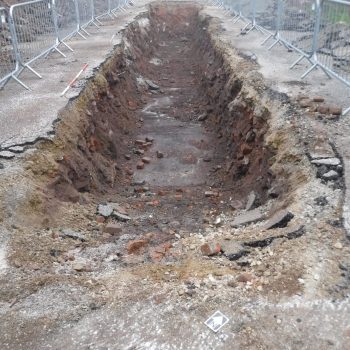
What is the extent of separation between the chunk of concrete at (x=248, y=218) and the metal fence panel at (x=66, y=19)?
8.94 metres

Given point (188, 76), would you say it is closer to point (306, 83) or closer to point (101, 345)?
point (306, 83)

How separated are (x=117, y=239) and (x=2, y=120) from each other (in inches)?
126

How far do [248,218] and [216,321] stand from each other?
222cm

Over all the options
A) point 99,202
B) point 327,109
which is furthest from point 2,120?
point 327,109

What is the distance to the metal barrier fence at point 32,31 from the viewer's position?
836 cm

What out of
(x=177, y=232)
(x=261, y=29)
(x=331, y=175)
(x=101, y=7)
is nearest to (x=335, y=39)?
(x=331, y=175)

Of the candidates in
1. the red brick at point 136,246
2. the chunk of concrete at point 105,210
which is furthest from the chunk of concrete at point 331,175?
the chunk of concrete at point 105,210

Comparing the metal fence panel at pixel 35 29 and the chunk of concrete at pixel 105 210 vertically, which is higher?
the metal fence panel at pixel 35 29

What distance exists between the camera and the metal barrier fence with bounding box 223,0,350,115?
7.81 m

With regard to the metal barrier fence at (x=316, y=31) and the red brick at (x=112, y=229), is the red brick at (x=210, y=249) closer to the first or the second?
the red brick at (x=112, y=229)

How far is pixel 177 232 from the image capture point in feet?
18.1

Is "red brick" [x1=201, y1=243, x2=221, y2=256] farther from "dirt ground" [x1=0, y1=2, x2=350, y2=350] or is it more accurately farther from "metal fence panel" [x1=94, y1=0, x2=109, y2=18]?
"metal fence panel" [x1=94, y1=0, x2=109, y2=18]

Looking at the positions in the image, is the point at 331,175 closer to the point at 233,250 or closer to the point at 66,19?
the point at 233,250

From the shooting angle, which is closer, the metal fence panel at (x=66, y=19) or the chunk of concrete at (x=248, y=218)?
the chunk of concrete at (x=248, y=218)
